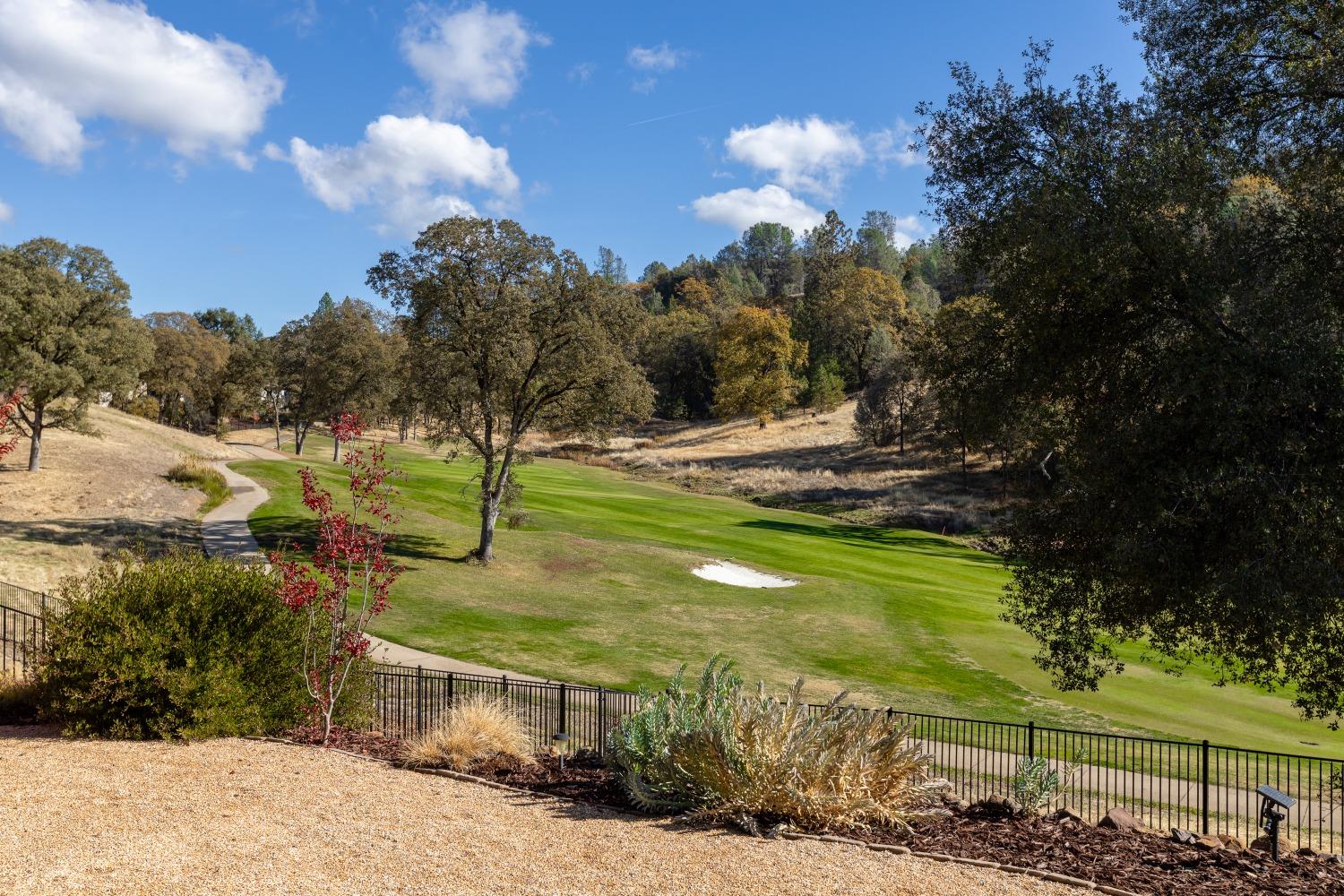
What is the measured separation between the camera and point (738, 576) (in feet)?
123

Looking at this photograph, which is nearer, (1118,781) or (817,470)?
(1118,781)

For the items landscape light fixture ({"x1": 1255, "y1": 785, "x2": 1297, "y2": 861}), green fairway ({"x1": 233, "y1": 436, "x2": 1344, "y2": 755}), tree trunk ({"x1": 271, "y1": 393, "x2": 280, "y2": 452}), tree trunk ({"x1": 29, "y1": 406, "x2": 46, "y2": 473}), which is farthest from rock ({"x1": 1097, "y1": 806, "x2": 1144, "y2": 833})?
tree trunk ({"x1": 271, "y1": 393, "x2": 280, "y2": 452})

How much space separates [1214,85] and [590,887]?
1388cm

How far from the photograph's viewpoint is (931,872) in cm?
923

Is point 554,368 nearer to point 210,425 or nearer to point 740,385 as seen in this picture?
point 740,385

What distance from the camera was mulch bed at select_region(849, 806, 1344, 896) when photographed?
365 inches

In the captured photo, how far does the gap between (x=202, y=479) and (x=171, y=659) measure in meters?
36.6

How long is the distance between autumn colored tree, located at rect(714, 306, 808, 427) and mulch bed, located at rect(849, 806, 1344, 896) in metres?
90.4

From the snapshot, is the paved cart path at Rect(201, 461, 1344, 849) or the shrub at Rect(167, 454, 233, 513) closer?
the paved cart path at Rect(201, 461, 1344, 849)

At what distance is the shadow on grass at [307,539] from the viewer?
3444 centimetres

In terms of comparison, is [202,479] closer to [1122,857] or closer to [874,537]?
[874,537]

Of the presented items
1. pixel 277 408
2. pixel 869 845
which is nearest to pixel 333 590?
pixel 869 845

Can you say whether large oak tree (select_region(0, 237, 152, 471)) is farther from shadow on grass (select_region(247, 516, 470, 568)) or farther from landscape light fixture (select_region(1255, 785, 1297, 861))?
landscape light fixture (select_region(1255, 785, 1297, 861))

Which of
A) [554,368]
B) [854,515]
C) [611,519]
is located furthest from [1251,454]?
[854,515]
